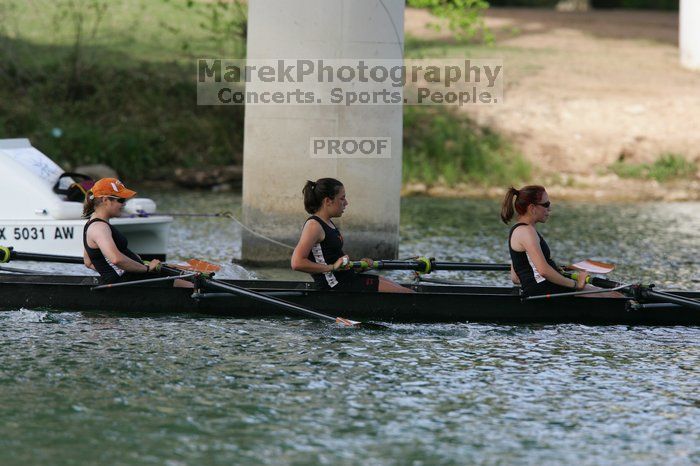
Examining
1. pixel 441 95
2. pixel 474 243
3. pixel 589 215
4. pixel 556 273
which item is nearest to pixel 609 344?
pixel 556 273

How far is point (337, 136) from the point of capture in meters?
14.4

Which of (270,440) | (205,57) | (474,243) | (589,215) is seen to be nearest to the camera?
(270,440)

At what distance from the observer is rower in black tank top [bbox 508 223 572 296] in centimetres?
1096

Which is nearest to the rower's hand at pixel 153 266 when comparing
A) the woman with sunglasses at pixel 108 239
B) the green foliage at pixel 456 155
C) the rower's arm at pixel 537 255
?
the woman with sunglasses at pixel 108 239

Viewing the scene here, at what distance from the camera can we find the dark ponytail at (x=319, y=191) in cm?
1084

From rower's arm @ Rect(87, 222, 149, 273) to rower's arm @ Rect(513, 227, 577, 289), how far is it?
3.44 metres

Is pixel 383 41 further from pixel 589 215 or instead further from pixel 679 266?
pixel 589 215

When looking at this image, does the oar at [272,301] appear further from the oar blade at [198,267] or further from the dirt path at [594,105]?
the dirt path at [594,105]

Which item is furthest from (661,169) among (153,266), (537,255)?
(153,266)

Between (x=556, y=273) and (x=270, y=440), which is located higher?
(x=556, y=273)

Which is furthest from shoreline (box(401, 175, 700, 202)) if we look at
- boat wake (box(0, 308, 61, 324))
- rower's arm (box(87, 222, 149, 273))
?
boat wake (box(0, 308, 61, 324))

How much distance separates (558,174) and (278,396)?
51.8 feet

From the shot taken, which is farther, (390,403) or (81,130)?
(81,130)
